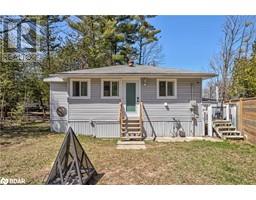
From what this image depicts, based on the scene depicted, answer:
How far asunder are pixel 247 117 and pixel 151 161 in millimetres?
4036

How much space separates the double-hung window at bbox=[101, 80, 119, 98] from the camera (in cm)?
1002

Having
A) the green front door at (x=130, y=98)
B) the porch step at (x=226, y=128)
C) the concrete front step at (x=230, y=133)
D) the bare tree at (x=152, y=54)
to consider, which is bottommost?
the concrete front step at (x=230, y=133)

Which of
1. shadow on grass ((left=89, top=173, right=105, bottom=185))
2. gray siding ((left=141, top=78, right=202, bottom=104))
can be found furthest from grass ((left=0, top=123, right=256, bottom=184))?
gray siding ((left=141, top=78, right=202, bottom=104))

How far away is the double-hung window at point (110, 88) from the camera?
10.0 m

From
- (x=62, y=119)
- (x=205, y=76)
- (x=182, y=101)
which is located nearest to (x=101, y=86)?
(x=62, y=119)

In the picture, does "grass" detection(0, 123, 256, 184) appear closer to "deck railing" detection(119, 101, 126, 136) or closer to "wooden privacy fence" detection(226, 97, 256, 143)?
"wooden privacy fence" detection(226, 97, 256, 143)

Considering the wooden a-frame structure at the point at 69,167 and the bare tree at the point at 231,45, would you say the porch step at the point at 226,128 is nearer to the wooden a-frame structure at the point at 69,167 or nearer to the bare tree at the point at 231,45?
the bare tree at the point at 231,45

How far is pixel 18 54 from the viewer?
1298 cm

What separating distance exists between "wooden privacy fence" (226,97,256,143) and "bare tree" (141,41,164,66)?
6.52 metres

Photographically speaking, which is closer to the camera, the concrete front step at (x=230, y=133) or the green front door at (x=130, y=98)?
the concrete front step at (x=230, y=133)

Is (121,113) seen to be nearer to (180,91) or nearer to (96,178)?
(180,91)

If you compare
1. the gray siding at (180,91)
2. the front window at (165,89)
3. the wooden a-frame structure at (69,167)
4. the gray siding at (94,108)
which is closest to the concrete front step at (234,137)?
the gray siding at (180,91)
